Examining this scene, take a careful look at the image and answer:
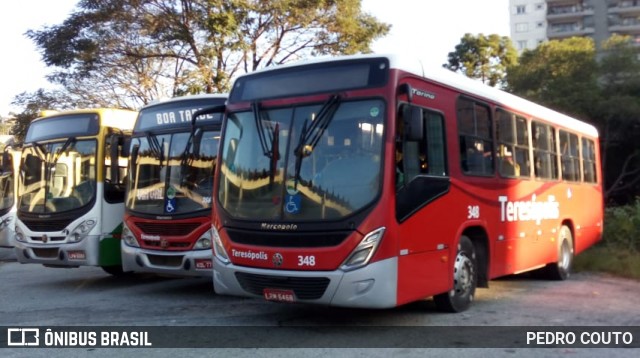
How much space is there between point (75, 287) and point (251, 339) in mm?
5900

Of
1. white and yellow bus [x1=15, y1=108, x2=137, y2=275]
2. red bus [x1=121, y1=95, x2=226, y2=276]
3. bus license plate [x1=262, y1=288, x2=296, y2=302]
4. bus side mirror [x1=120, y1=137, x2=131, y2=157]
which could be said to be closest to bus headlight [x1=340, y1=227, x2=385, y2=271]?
bus license plate [x1=262, y1=288, x2=296, y2=302]

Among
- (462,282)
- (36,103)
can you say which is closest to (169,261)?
(462,282)

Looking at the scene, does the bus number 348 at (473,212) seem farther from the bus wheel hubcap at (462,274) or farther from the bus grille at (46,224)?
the bus grille at (46,224)

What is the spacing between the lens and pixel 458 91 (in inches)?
312

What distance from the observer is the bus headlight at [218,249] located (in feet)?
23.3

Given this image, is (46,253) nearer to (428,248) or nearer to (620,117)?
(428,248)

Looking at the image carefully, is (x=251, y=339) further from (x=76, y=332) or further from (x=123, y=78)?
(x=123, y=78)

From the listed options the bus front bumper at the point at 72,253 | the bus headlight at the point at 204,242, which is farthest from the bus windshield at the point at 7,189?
the bus headlight at the point at 204,242

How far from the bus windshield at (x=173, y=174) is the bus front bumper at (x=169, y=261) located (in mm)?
628

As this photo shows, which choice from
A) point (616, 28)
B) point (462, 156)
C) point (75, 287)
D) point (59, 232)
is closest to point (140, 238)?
point (59, 232)

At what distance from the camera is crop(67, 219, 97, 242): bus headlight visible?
10.4 m

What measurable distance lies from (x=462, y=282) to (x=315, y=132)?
9.29ft

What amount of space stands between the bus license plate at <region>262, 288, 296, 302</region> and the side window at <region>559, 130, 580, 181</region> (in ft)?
22.3

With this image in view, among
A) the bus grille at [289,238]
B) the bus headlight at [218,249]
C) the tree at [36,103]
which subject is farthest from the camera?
→ the tree at [36,103]
